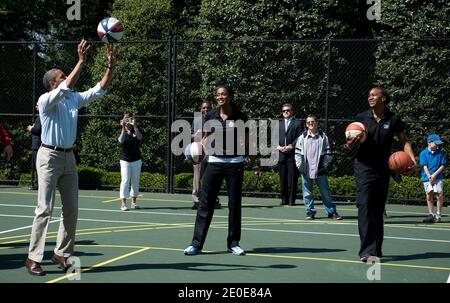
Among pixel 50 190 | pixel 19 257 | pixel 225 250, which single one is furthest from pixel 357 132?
pixel 19 257

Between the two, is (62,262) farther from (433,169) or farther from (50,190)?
(433,169)

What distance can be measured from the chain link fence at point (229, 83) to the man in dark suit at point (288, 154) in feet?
4.40

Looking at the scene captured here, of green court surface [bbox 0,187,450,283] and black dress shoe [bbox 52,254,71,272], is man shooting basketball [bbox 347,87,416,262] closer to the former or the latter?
green court surface [bbox 0,187,450,283]

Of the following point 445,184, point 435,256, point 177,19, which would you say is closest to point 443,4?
point 445,184

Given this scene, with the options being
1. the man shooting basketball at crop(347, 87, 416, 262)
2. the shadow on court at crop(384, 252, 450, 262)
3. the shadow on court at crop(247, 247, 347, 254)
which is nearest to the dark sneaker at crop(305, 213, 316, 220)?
the shadow on court at crop(247, 247, 347, 254)

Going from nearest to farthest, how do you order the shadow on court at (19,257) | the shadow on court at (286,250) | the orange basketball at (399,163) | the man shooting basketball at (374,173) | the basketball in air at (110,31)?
the shadow on court at (19,257)
the man shooting basketball at (374,173)
the orange basketball at (399,163)
the basketball in air at (110,31)
the shadow on court at (286,250)

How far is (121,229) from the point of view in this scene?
1131cm

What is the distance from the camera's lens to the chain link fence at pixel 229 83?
18.2m

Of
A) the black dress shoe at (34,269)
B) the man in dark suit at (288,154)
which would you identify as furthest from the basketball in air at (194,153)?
the man in dark suit at (288,154)

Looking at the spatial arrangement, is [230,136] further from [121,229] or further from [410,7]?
[410,7]

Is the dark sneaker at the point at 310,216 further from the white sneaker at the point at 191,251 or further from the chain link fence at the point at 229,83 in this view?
the white sneaker at the point at 191,251

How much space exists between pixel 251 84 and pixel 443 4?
19.5 feet

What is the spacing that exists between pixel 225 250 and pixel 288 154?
6.48 metres

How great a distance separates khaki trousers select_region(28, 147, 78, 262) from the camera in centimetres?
741
